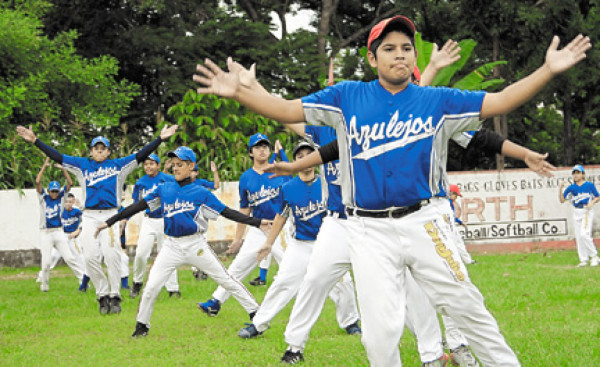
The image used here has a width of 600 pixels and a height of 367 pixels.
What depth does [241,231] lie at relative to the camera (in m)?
10.0

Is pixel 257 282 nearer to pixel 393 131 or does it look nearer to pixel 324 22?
pixel 393 131

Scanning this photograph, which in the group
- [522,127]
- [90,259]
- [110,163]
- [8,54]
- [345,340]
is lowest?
[345,340]

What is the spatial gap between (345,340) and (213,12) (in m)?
23.1

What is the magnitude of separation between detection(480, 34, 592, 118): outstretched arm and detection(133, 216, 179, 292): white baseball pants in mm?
9000

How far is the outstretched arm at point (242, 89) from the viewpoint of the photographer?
403cm

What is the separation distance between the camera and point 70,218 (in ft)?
50.2

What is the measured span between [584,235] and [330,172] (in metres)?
11.8

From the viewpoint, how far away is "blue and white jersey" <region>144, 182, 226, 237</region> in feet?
28.8

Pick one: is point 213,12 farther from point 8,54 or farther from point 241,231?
point 241,231

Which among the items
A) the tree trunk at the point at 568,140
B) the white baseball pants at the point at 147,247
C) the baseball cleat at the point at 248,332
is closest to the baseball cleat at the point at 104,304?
the white baseball pants at the point at 147,247

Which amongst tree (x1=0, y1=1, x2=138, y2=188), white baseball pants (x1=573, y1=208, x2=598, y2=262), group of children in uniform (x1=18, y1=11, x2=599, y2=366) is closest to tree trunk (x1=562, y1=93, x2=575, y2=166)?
white baseball pants (x1=573, y1=208, x2=598, y2=262)

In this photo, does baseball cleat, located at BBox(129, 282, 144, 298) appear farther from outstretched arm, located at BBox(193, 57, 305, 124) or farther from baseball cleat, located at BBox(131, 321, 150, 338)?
outstretched arm, located at BBox(193, 57, 305, 124)

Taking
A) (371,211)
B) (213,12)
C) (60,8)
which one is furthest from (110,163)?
(60,8)

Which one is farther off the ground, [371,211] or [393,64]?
[393,64]
